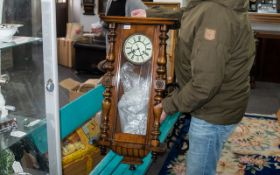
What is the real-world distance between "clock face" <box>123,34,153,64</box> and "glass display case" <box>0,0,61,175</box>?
1.88 feet

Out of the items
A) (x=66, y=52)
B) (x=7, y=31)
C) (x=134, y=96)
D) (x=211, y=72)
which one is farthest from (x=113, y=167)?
(x=66, y=52)

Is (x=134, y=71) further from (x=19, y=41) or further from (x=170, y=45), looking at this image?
(x=170, y=45)

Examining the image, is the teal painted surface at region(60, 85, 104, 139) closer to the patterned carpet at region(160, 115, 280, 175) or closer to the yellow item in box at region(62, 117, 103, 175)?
the yellow item in box at region(62, 117, 103, 175)

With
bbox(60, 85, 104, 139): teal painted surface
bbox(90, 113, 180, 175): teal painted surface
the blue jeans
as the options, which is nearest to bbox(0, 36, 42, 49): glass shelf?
bbox(60, 85, 104, 139): teal painted surface

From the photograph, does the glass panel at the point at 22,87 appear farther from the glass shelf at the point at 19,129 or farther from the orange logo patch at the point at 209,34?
the orange logo patch at the point at 209,34

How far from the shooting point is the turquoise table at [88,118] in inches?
82.4

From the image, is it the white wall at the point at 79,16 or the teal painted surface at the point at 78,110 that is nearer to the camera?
the teal painted surface at the point at 78,110

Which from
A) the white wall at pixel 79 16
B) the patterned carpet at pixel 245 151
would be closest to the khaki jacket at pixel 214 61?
the patterned carpet at pixel 245 151

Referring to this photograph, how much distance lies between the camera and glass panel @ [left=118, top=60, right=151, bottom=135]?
1.94m

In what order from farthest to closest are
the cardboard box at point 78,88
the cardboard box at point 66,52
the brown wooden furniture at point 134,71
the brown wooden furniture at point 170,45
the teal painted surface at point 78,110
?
the cardboard box at point 66,52
the brown wooden furniture at point 170,45
the cardboard box at point 78,88
the teal painted surface at point 78,110
the brown wooden furniture at point 134,71

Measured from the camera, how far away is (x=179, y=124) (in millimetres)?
3607

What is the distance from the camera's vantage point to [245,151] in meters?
3.51

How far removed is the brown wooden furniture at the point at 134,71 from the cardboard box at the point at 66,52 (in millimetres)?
4948

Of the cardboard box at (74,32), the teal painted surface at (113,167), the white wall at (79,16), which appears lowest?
the teal painted surface at (113,167)
